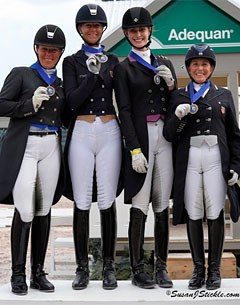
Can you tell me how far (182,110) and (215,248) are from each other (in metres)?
0.96

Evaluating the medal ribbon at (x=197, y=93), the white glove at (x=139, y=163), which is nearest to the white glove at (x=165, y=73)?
the medal ribbon at (x=197, y=93)

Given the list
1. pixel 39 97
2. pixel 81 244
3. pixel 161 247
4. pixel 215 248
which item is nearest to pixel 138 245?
pixel 161 247

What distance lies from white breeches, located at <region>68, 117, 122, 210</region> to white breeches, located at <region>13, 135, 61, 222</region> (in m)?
0.14

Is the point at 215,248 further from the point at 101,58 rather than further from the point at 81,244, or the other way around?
the point at 101,58

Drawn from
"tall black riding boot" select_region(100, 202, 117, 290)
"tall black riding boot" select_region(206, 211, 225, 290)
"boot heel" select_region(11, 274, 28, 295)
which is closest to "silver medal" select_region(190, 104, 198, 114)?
"tall black riding boot" select_region(206, 211, 225, 290)

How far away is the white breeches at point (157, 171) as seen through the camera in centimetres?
422

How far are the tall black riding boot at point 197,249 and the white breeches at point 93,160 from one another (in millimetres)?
565

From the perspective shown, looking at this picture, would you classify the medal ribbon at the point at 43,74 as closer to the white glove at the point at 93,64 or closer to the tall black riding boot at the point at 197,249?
the white glove at the point at 93,64

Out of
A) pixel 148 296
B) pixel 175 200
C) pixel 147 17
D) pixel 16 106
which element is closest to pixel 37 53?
pixel 16 106

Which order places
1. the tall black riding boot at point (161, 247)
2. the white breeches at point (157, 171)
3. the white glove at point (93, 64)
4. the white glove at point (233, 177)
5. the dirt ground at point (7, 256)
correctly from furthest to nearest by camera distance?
the dirt ground at point (7, 256) < the tall black riding boot at point (161, 247) < the white breeches at point (157, 171) < the white glove at point (233, 177) < the white glove at point (93, 64)

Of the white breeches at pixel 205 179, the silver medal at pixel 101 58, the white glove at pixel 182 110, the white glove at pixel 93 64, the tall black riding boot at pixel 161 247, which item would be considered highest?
the silver medal at pixel 101 58

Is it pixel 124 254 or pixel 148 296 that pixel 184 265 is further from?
pixel 148 296

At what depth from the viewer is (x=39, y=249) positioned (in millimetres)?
4301

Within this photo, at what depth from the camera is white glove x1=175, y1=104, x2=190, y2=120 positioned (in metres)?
4.02
